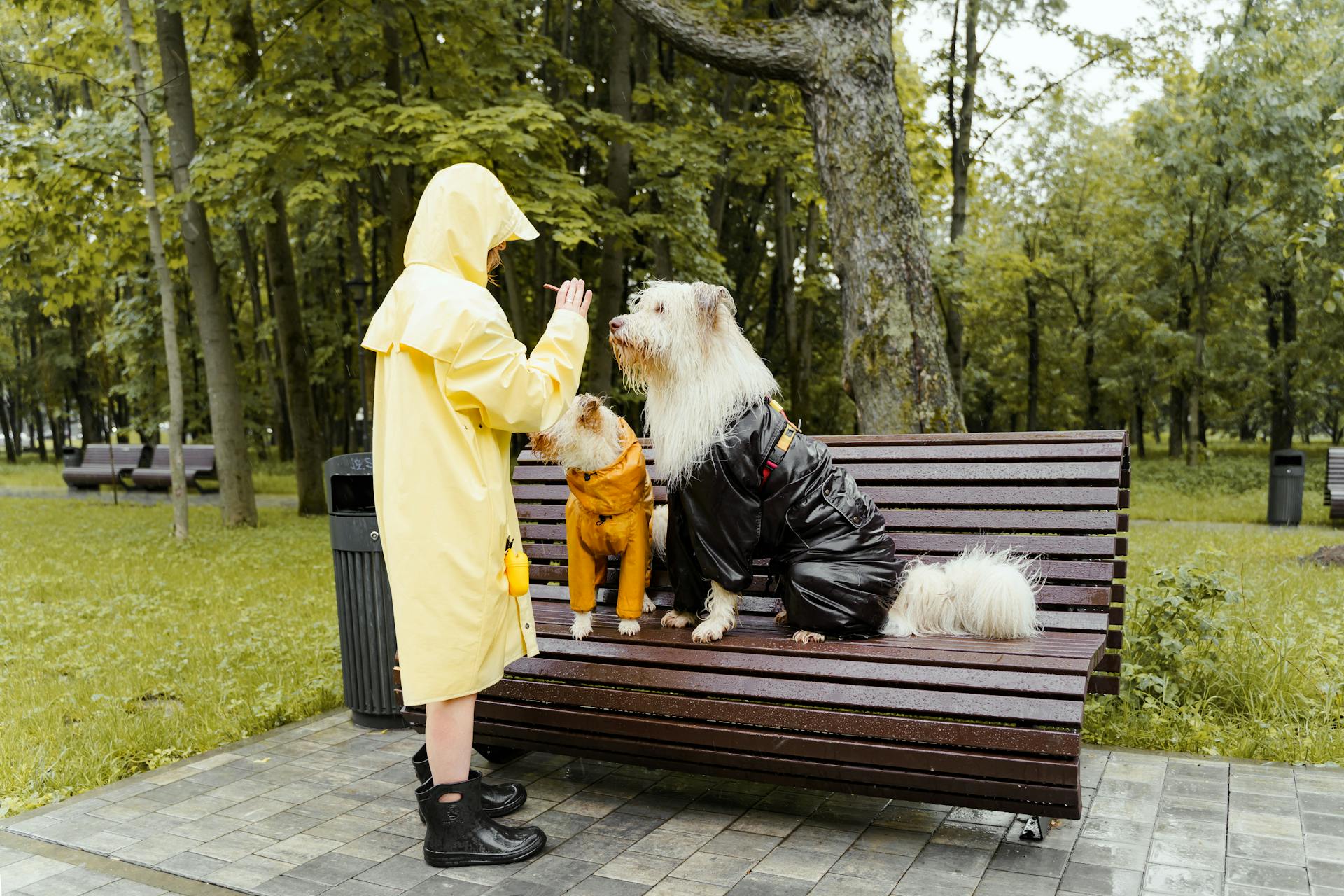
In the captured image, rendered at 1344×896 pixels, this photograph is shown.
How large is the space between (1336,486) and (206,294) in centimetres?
1495

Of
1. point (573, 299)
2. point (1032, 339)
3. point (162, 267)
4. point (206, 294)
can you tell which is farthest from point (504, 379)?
point (1032, 339)

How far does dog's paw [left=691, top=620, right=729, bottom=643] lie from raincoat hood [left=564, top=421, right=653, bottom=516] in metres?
0.54

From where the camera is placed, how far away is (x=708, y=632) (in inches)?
144

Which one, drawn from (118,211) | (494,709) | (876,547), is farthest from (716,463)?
(118,211)

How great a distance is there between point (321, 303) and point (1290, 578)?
21.4m

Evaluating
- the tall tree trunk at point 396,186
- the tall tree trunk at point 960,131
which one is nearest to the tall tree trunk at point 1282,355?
the tall tree trunk at point 960,131

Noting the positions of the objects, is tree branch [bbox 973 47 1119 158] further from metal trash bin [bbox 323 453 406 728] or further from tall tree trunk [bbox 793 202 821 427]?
metal trash bin [bbox 323 453 406 728]

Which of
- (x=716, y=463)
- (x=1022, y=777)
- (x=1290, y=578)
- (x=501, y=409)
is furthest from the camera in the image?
(x=1290, y=578)

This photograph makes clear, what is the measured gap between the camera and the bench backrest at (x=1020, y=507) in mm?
3736

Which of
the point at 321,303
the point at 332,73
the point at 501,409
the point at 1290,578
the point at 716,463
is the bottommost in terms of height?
the point at 1290,578

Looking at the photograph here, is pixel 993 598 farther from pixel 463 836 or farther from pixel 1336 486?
pixel 1336 486

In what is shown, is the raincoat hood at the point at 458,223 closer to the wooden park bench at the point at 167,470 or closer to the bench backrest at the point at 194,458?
the wooden park bench at the point at 167,470

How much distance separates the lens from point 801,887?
2990 mm

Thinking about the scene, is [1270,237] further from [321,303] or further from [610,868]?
[610,868]
